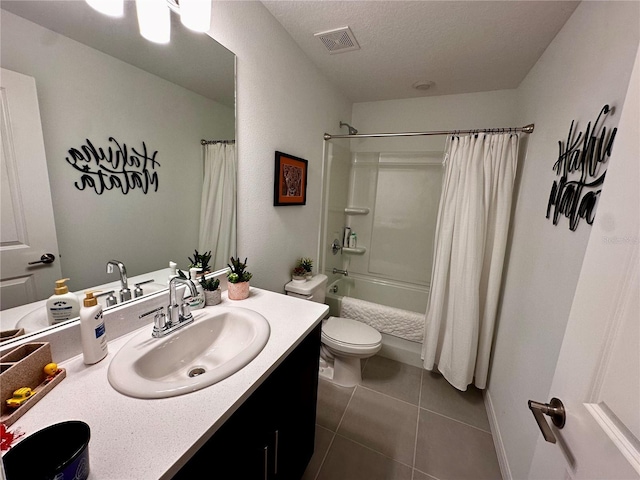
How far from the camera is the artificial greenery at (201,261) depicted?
121 cm

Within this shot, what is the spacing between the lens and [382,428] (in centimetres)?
159

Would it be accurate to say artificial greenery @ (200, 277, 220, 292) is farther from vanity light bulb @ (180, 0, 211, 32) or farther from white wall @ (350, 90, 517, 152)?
white wall @ (350, 90, 517, 152)

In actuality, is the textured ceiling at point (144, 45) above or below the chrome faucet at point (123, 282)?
above

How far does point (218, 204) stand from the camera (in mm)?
1278

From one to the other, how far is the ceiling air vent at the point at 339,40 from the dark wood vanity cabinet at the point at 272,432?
164cm

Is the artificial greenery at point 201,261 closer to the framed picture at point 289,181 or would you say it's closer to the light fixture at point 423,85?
the framed picture at point 289,181

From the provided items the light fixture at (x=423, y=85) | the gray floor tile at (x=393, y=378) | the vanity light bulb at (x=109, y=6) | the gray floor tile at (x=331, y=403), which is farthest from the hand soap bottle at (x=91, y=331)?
the light fixture at (x=423, y=85)

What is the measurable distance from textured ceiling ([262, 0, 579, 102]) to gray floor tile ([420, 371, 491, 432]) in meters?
2.33

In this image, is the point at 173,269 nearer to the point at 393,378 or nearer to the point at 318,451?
the point at 318,451

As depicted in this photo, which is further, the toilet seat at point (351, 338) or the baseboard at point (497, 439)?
the toilet seat at point (351, 338)

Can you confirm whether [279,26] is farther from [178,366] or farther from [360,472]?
[360,472]

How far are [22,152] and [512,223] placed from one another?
235 centimetres

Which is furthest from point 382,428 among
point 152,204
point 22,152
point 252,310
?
point 22,152

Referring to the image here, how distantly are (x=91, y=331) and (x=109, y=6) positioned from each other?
3.29 feet
